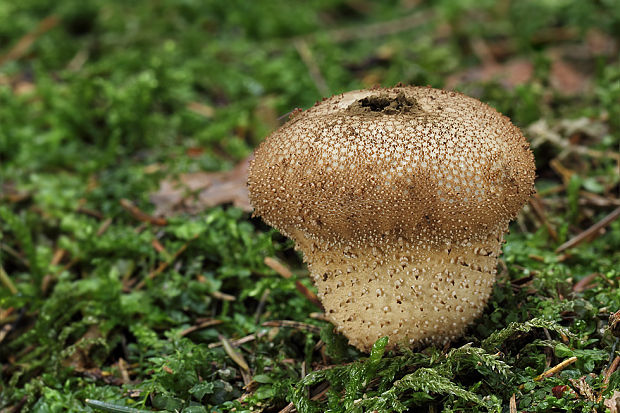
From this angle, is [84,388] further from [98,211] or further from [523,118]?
[523,118]

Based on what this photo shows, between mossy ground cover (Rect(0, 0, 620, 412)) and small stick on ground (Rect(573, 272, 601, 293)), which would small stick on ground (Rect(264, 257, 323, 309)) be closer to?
mossy ground cover (Rect(0, 0, 620, 412))

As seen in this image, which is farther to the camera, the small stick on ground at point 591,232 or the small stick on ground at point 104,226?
the small stick on ground at point 104,226

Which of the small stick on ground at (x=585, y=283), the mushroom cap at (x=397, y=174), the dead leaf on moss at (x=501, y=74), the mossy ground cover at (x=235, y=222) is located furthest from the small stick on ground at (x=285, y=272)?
the dead leaf on moss at (x=501, y=74)

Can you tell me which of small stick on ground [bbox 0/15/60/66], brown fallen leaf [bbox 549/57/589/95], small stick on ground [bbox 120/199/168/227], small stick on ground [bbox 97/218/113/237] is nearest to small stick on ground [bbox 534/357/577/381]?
small stick on ground [bbox 120/199/168/227]

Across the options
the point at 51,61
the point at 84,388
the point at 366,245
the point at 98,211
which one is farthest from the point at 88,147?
the point at 366,245

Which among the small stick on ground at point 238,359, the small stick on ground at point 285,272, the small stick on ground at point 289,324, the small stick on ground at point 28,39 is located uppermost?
the small stick on ground at point 28,39

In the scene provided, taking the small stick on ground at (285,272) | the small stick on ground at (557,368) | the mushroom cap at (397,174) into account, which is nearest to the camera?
the mushroom cap at (397,174)

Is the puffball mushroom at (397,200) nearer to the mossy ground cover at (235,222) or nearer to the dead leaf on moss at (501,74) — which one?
the mossy ground cover at (235,222)
